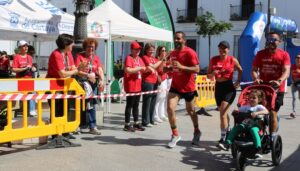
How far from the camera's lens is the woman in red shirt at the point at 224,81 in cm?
632

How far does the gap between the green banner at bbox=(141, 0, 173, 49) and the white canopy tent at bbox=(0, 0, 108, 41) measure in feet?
21.7

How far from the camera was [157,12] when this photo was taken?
16.7 m

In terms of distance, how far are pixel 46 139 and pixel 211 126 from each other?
372 cm

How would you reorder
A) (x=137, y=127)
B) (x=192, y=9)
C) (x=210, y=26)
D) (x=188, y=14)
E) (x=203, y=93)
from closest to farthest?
(x=137, y=127), (x=203, y=93), (x=210, y=26), (x=192, y=9), (x=188, y=14)

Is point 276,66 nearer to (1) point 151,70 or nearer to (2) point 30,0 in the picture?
(1) point 151,70

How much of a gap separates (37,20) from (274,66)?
5320mm

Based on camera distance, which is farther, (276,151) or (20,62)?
(20,62)

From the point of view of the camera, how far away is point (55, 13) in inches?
379

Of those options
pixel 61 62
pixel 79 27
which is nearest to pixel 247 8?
pixel 79 27

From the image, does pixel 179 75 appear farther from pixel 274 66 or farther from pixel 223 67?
pixel 274 66

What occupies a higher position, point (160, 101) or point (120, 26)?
point (120, 26)

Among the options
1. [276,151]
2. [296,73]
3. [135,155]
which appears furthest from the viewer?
[296,73]

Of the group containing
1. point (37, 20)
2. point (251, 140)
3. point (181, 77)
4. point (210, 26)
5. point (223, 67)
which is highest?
point (210, 26)

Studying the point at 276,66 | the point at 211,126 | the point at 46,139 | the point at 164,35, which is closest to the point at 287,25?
the point at 164,35
